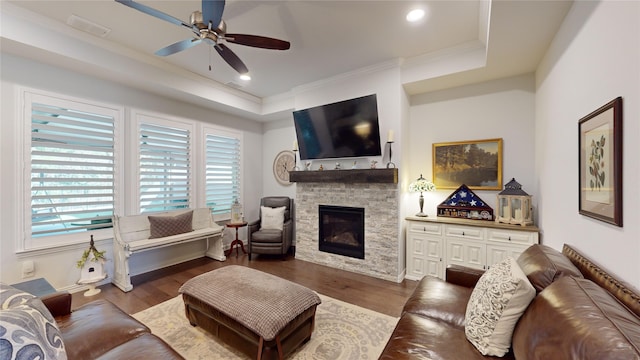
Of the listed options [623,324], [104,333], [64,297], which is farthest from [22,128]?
[623,324]

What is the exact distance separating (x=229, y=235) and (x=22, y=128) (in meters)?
3.09

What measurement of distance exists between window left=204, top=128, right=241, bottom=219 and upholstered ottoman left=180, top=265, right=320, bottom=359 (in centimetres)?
261

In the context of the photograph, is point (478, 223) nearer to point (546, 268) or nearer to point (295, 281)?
point (546, 268)

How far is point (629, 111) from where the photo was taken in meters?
1.19

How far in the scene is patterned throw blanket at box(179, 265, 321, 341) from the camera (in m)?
1.74

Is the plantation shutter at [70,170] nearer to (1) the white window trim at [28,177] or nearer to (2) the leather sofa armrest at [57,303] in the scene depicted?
(1) the white window trim at [28,177]

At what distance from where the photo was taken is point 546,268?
4.73ft

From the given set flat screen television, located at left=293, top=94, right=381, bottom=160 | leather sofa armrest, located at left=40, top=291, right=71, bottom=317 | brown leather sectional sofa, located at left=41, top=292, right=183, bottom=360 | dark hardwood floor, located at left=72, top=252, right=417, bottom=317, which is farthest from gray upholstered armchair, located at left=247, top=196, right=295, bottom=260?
leather sofa armrest, located at left=40, top=291, right=71, bottom=317

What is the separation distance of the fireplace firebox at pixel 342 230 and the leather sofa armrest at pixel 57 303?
2982mm

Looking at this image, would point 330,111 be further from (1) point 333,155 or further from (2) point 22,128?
(2) point 22,128

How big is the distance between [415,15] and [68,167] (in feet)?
14.2

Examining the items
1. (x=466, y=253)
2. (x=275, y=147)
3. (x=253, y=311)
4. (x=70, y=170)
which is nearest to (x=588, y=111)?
(x=466, y=253)

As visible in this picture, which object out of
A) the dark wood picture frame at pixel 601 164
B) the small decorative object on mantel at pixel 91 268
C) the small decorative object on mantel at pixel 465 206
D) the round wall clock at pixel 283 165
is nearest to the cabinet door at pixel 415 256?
the small decorative object on mantel at pixel 465 206

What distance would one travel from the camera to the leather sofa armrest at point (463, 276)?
2.11 meters
